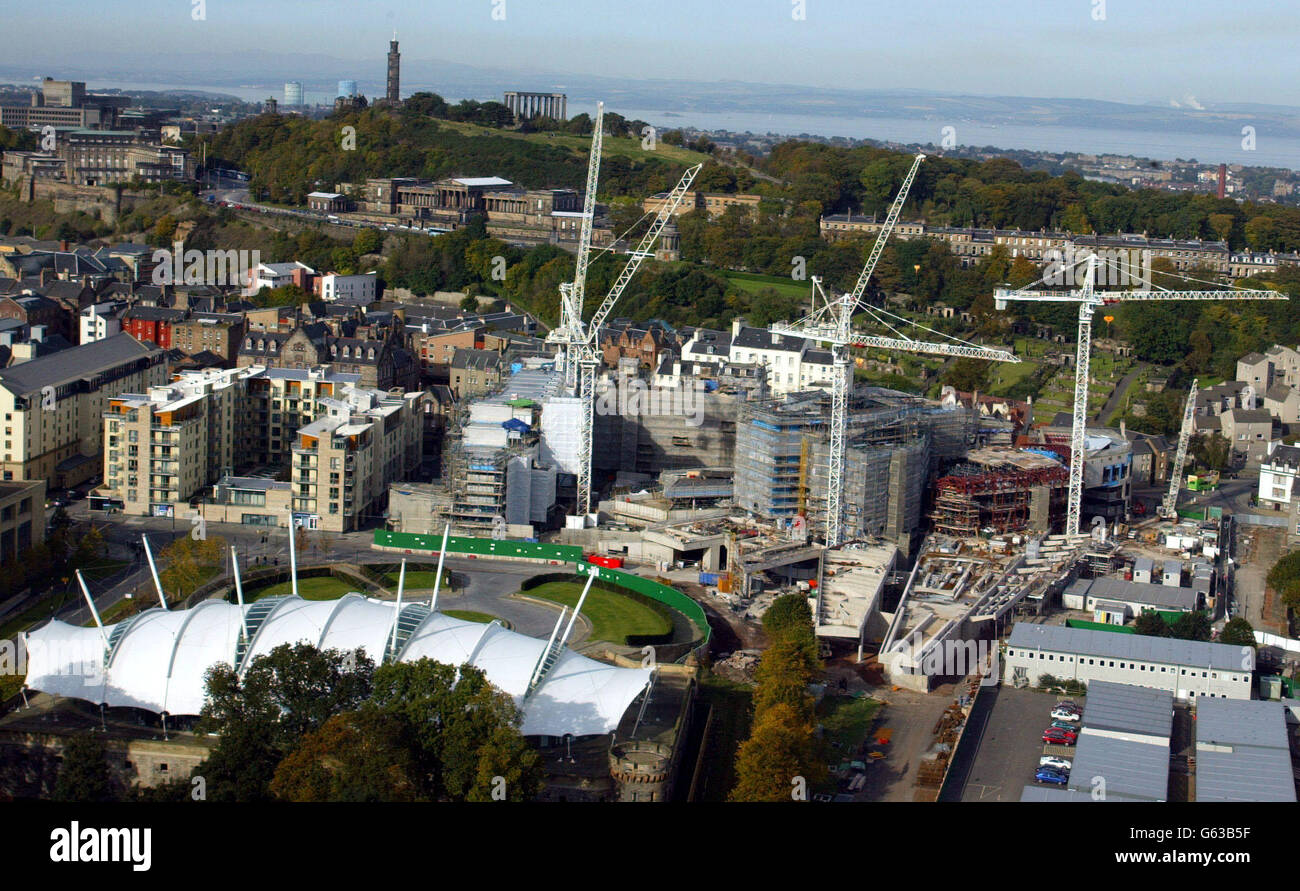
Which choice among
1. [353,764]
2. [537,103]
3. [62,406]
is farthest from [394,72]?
[353,764]

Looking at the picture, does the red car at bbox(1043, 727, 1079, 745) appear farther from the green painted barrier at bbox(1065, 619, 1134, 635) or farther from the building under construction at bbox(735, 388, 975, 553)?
the building under construction at bbox(735, 388, 975, 553)

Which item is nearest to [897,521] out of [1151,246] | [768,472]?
[768,472]

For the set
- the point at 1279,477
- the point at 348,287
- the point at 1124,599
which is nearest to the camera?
the point at 1124,599

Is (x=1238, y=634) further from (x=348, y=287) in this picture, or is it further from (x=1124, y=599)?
(x=348, y=287)

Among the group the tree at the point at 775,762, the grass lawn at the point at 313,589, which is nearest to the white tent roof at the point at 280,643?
the tree at the point at 775,762

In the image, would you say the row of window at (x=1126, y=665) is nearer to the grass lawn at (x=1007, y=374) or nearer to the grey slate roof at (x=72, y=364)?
the grey slate roof at (x=72, y=364)

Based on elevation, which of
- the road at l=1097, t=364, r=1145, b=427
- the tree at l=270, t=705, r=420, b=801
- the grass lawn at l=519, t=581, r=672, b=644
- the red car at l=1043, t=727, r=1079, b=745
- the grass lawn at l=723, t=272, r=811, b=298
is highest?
the grass lawn at l=723, t=272, r=811, b=298

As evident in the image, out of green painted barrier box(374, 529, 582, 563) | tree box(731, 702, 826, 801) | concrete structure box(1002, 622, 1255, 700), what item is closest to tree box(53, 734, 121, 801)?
tree box(731, 702, 826, 801)
